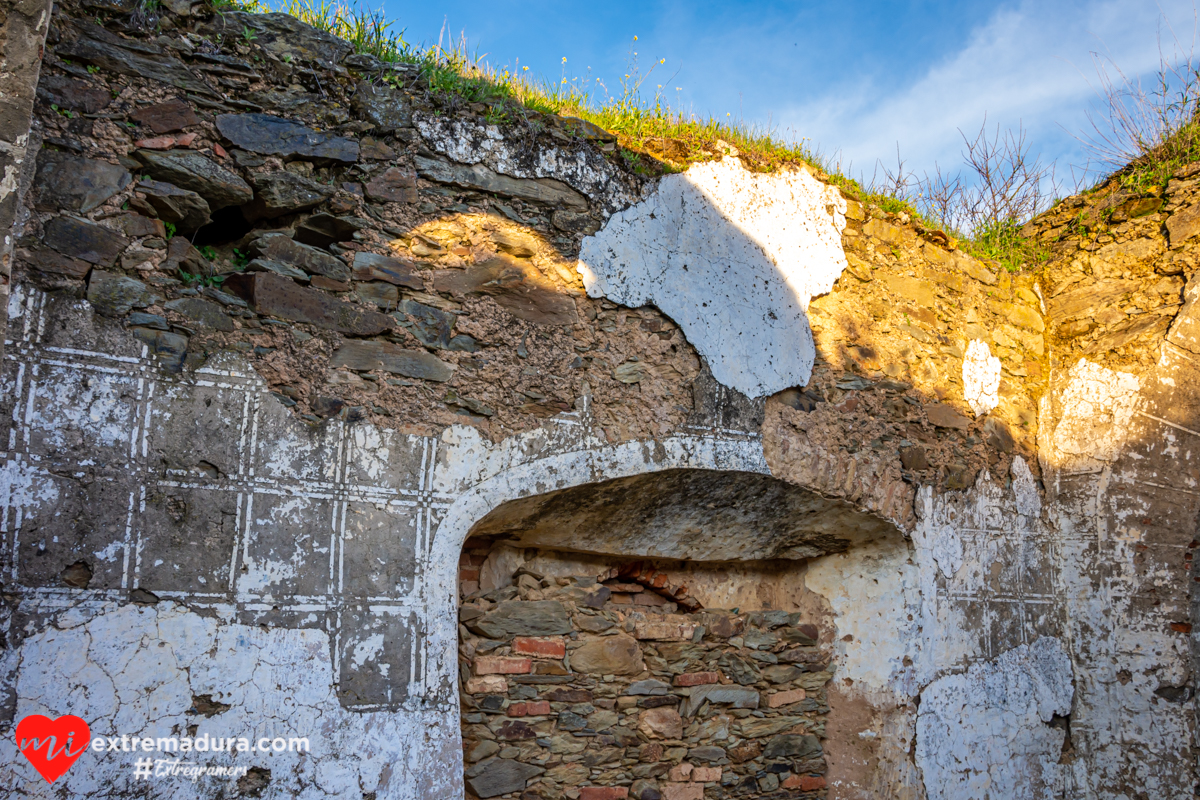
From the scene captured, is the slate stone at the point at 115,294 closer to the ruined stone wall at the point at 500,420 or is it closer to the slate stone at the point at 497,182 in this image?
the ruined stone wall at the point at 500,420

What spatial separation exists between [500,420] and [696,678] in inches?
64.8

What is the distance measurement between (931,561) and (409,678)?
253 cm

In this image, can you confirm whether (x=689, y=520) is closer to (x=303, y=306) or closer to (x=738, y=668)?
(x=738, y=668)

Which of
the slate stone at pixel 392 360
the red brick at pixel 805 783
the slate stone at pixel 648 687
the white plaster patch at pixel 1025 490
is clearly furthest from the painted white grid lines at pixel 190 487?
the white plaster patch at pixel 1025 490

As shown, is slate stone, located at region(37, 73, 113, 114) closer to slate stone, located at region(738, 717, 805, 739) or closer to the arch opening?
the arch opening

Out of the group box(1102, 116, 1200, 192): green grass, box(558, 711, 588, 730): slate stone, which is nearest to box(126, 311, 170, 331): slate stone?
box(558, 711, 588, 730): slate stone

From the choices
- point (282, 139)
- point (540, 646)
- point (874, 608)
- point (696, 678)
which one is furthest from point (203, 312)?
point (874, 608)

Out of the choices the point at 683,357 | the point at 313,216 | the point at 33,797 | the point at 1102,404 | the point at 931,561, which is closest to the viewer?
the point at 33,797

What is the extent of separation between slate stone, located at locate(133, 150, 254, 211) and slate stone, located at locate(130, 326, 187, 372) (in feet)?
1.52

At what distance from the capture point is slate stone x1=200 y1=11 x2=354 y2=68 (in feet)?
9.59

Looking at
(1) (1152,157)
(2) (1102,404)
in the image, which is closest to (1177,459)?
(2) (1102,404)

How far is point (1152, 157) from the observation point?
4.69 metres

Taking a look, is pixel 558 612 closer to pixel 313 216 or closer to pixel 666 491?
pixel 666 491

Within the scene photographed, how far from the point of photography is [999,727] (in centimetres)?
405
